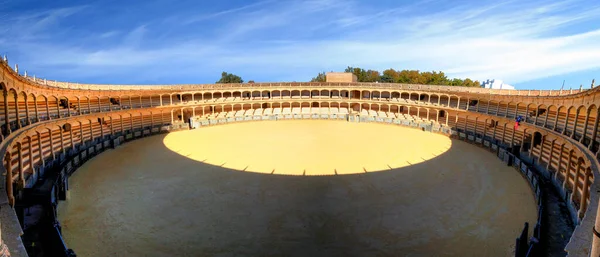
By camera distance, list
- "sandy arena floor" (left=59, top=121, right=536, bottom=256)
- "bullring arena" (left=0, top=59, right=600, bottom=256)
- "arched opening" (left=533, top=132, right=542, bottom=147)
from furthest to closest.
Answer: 1. "arched opening" (left=533, top=132, right=542, bottom=147)
2. "sandy arena floor" (left=59, top=121, right=536, bottom=256)
3. "bullring arena" (left=0, top=59, right=600, bottom=256)

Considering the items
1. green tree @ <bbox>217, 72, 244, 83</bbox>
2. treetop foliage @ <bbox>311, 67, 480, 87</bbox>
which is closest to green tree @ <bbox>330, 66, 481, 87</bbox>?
treetop foliage @ <bbox>311, 67, 480, 87</bbox>

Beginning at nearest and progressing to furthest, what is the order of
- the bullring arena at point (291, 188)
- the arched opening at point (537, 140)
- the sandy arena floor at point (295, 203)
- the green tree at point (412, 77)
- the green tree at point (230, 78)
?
the bullring arena at point (291, 188) → the sandy arena floor at point (295, 203) → the arched opening at point (537, 140) → the green tree at point (412, 77) → the green tree at point (230, 78)

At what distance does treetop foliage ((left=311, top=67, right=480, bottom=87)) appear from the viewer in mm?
75550

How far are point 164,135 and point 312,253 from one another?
109ft

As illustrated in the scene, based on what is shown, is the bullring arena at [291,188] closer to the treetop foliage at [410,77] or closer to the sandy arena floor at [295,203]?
the sandy arena floor at [295,203]

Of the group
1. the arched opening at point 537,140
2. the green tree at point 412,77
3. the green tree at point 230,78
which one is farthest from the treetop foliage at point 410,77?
the arched opening at point 537,140

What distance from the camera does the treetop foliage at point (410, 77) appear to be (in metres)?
75.6

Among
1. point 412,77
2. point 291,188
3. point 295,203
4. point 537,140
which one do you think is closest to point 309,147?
point 291,188

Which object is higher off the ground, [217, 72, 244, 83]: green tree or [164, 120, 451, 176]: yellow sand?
[217, 72, 244, 83]: green tree

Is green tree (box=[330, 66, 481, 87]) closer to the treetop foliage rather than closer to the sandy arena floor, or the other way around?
the treetop foliage

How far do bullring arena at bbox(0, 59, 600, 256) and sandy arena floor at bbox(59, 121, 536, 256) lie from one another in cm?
9

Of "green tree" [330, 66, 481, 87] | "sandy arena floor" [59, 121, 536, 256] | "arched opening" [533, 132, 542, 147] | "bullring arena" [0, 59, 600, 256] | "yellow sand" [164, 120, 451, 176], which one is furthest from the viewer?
"green tree" [330, 66, 481, 87]

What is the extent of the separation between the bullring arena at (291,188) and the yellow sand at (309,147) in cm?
27

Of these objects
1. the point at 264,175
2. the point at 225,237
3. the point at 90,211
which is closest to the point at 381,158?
the point at 264,175
